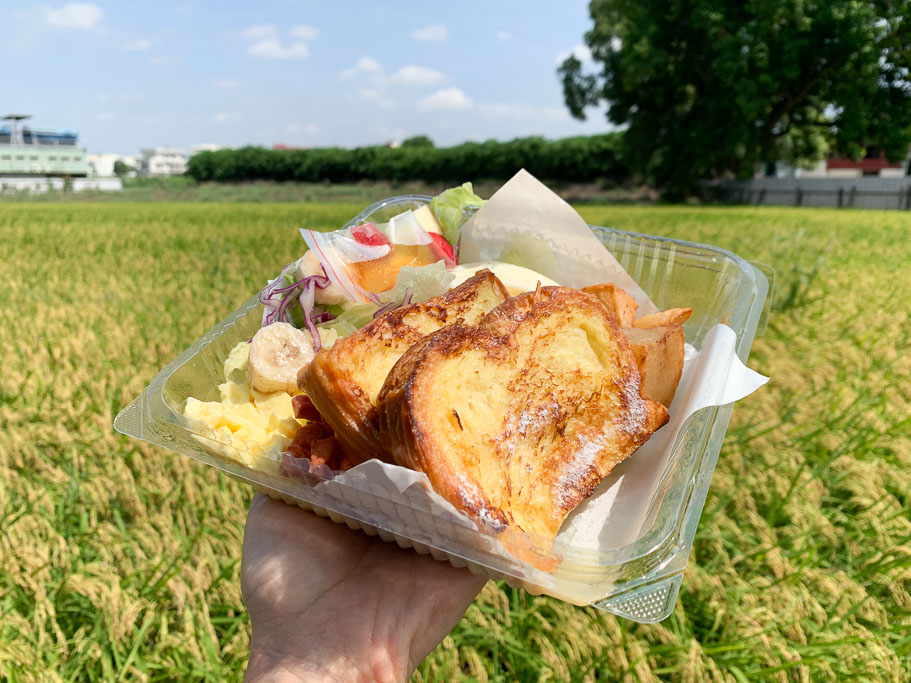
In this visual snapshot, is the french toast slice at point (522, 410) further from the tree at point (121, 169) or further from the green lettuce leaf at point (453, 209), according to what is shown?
the tree at point (121, 169)

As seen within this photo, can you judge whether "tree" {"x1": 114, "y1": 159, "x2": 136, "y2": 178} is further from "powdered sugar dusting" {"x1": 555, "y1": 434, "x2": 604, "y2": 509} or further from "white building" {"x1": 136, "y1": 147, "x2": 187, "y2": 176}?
"powdered sugar dusting" {"x1": 555, "y1": 434, "x2": 604, "y2": 509}

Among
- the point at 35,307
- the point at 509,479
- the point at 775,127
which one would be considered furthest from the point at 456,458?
the point at 775,127

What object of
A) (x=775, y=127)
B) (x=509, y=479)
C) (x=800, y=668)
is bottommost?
(x=800, y=668)

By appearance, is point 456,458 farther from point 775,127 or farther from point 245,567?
point 775,127

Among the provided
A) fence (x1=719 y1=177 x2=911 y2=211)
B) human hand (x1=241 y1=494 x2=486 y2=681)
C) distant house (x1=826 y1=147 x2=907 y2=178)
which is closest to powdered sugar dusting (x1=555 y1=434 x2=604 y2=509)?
human hand (x1=241 y1=494 x2=486 y2=681)

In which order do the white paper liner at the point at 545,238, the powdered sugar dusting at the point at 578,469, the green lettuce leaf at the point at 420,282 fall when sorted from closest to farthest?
the powdered sugar dusting at the point at 578,469
the green lettuce leaf at the point at 420,282
the white paper liner at the point at 545,238

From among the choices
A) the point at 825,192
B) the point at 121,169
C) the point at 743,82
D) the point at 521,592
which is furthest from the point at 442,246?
the point at 121,169

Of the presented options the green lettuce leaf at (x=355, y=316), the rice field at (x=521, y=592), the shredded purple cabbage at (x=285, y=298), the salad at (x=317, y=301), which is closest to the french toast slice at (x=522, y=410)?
the salad at (x=317, y=301)
